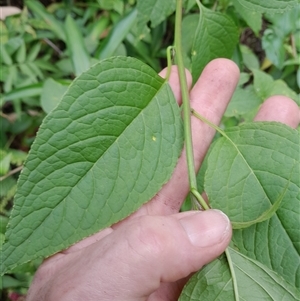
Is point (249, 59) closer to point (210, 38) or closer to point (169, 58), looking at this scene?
point (210, 38)

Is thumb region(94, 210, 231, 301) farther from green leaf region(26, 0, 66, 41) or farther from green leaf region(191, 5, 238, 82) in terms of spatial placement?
green leaf region(26, 0, 66, 41)

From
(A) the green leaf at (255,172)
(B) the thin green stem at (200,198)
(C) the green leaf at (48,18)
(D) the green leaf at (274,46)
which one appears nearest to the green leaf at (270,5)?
(A) the green leaf at (255,172)

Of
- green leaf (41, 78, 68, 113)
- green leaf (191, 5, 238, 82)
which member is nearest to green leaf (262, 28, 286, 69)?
green leaf (191, 5, 238, 82)

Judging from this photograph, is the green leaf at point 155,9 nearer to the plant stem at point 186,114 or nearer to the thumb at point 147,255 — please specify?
the plant stem at point 186,114

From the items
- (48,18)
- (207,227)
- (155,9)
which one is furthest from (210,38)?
(48,18)

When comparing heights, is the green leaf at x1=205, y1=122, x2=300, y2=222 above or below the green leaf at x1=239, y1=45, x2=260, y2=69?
above
